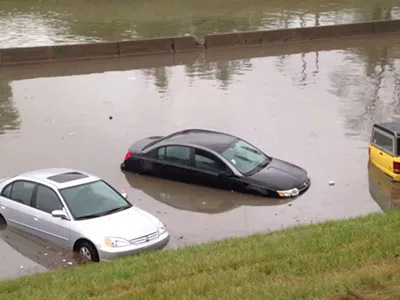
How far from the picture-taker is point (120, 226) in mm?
12430

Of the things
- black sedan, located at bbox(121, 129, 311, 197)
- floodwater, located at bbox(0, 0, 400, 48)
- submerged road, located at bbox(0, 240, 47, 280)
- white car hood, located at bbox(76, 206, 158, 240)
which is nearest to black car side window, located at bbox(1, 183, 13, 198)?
submerged road, located at bbox(0, 240, 47, 280)

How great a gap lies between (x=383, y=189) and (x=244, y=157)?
11.2 feet

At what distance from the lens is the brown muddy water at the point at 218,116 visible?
1538 centimetres

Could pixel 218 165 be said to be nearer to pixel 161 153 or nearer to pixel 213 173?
pixel 213 173

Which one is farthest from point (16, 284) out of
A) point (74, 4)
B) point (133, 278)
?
point (74, 4)

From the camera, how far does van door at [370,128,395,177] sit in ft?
54.4

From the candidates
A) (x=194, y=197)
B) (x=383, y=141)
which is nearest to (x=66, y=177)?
(x=194, y=197)

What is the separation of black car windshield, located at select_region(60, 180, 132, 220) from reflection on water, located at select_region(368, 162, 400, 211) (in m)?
6.02

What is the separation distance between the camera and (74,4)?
56281 millimetres

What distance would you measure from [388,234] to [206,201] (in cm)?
710

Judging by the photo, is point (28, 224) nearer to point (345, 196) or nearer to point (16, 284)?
point (16, 284)

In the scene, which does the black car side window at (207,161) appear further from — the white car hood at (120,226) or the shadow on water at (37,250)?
the shadow on water at (37,250)

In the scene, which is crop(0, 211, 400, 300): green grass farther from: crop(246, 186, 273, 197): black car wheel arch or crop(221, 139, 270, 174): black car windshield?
crop(221, 139, 270, 174): black car windshield

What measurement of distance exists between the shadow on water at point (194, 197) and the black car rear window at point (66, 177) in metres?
2.58
